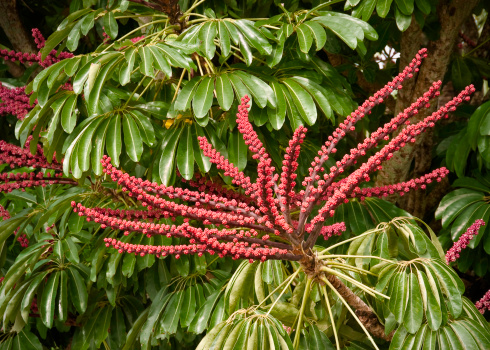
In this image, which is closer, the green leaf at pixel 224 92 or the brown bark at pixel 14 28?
the green leaf at pixel 224 92

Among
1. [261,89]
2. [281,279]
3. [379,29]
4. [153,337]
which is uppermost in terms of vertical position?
[379,29]

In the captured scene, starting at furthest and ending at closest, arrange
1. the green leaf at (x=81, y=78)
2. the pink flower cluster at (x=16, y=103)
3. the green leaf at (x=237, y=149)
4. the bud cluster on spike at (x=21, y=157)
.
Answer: the pink flower cluster at (x=16, y=103)
the bud cluster on spike at (x=21, y=157)
the green leaf at (x=237, y=149)
the green leaf at (x=81, y=78)

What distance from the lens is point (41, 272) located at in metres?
2.63

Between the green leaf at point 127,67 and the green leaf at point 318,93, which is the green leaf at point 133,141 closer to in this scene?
the green leaf at point 127,67

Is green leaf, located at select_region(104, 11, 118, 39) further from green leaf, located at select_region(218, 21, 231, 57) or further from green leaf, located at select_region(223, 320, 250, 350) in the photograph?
green leaf, located at select_region(223, 320, 250, 350)

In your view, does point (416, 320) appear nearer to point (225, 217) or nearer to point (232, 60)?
point (225, 217)

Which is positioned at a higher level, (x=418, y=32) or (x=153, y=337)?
(x=418, y=32)

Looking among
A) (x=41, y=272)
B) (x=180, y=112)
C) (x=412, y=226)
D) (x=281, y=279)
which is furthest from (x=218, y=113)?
(x=41, y=272)

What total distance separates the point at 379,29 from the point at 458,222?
118 cm

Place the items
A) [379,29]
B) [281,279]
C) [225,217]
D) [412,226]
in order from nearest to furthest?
[225,217]
[412,226]
[281,279]
[379,29]

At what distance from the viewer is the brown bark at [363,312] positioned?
5.05 feet

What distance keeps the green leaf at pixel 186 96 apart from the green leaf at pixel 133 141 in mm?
184

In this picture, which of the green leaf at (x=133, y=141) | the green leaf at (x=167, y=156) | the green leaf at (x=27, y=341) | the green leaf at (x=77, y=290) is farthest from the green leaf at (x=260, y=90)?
the green leaf at (x=27, y=341)

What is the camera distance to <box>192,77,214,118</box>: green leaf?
6.28 ft
